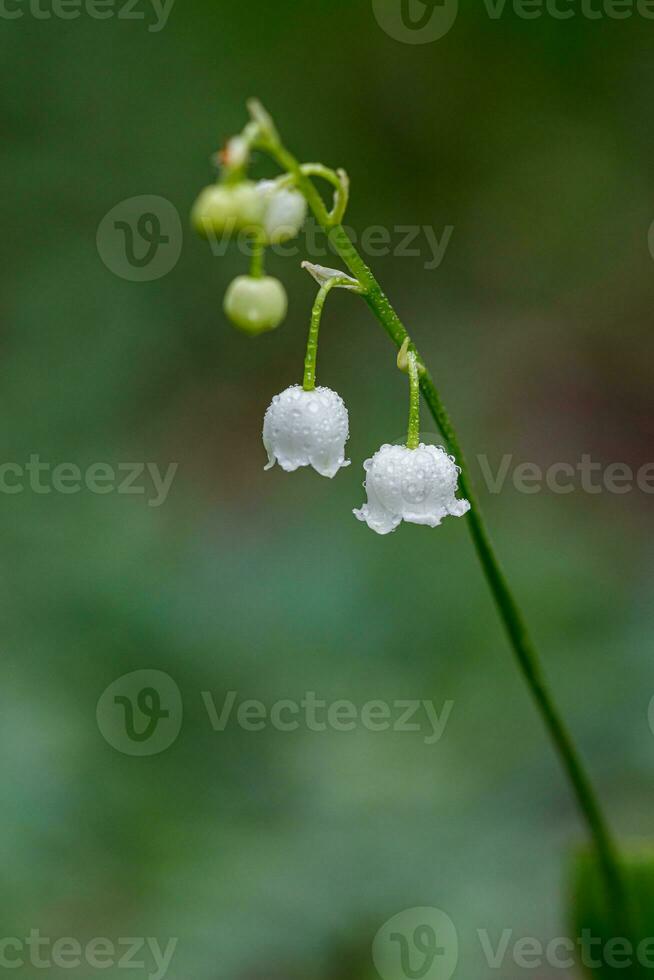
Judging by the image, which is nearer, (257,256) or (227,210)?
(227,210)

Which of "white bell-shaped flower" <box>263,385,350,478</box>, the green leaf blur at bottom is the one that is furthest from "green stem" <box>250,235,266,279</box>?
the green leaf blur at bottom

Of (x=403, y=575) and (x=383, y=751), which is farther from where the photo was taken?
(x=403, y=575)

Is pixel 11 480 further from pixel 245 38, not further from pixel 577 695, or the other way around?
pixel 245 38

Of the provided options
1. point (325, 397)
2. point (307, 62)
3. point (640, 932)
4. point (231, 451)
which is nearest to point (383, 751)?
point (640, 932)

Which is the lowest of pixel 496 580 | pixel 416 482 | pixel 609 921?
pixel 609 921

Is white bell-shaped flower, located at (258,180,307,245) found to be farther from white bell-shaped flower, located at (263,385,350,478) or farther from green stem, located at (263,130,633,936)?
white bell-shaped flower, located at (263,385,350,478)

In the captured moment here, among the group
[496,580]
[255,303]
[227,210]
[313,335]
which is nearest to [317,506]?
[496,580]

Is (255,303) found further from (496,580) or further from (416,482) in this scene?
(496,580)
